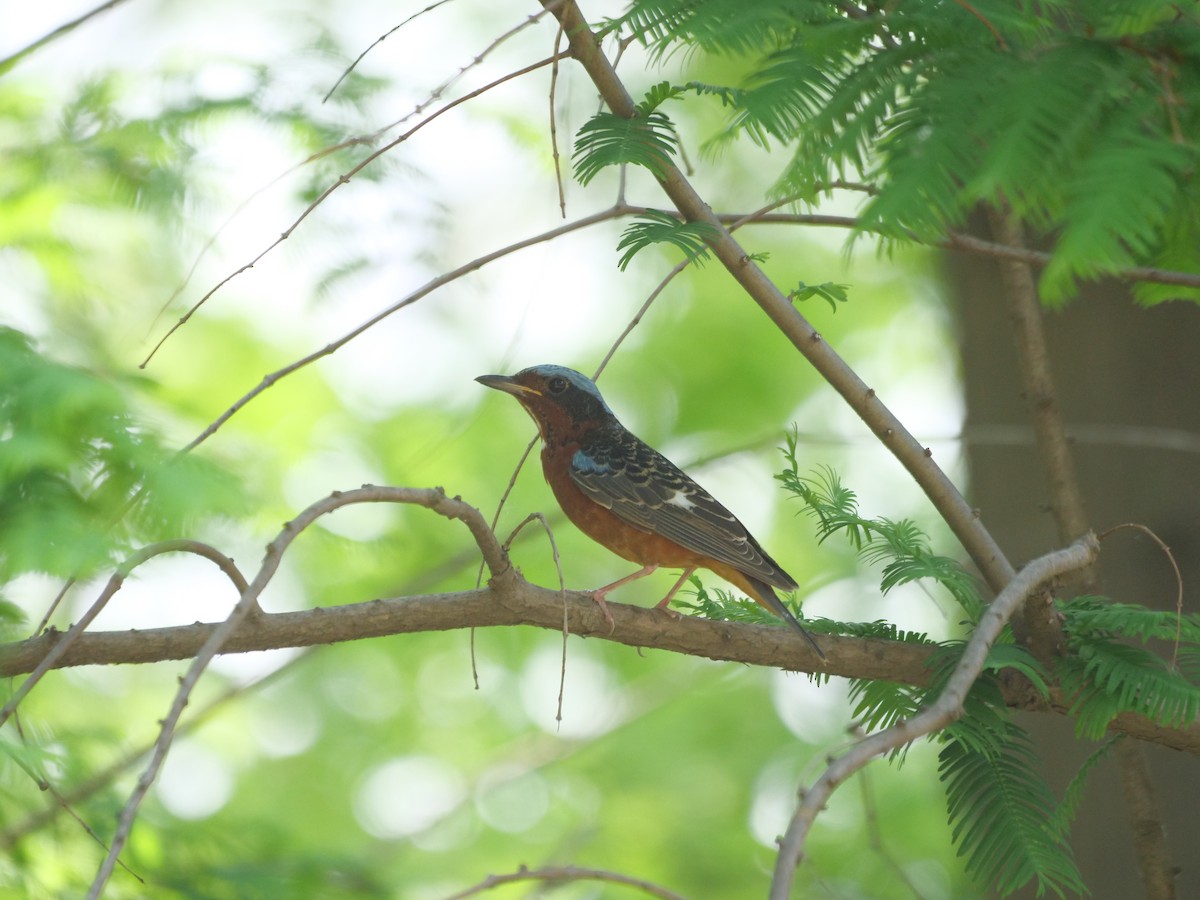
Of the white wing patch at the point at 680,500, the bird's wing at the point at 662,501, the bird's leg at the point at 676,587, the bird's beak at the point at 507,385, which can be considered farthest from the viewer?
the bird's beak at the point at 507,385

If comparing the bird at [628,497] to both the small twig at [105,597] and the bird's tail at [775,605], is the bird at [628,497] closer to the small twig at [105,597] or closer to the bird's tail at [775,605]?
the bird's tail at [775,605]

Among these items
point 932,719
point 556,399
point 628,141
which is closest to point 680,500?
point 556,399

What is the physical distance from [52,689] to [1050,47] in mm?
7285

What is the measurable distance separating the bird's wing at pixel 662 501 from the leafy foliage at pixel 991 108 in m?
2.34

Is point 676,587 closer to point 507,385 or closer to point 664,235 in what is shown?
point 507,385

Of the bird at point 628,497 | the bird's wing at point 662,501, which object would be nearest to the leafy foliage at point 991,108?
the bird at point 628,497

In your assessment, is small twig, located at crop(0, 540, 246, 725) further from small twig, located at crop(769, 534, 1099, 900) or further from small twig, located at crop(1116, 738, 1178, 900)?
small twig, located at crop(1116, 738, 1178, 900)

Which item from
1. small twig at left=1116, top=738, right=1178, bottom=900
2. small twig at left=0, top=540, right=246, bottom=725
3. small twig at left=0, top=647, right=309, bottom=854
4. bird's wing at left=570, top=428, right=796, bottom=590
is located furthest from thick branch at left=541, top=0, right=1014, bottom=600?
small twig at left=0, top=647, right=309, bottom=854

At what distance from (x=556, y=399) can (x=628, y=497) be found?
859mm

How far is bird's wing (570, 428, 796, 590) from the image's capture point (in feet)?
14.3

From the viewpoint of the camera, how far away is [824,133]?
208cm

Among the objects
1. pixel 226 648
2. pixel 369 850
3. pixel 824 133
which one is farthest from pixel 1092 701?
pixel 369 850

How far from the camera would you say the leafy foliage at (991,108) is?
1593mm

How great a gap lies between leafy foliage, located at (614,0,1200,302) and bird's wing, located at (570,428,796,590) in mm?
2341
